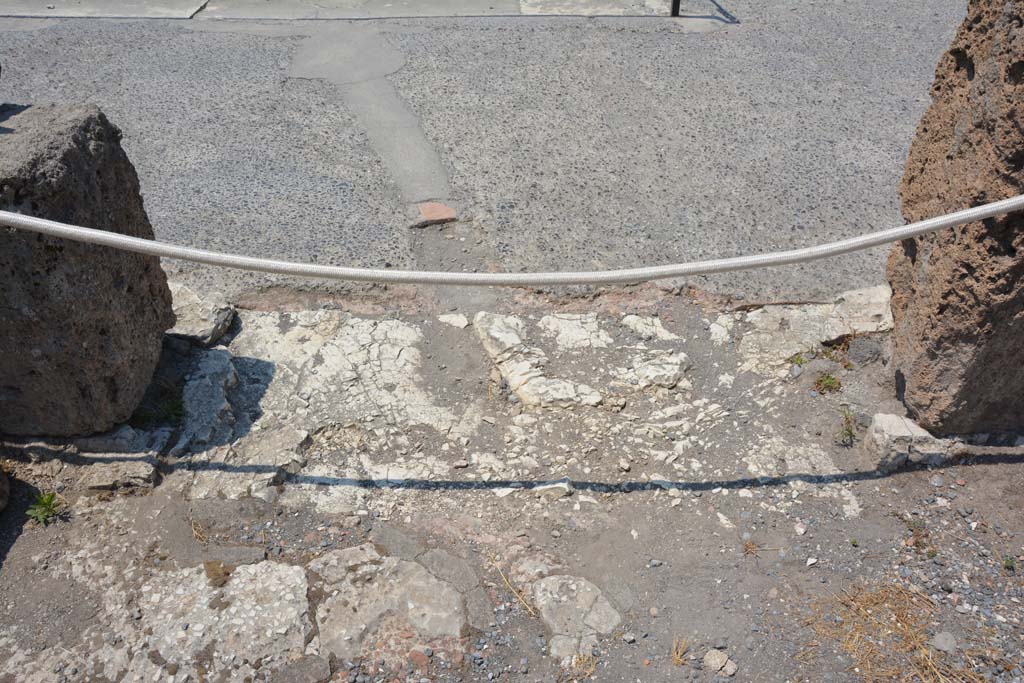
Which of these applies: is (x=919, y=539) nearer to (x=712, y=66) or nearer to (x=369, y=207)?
(x=369, y=207)

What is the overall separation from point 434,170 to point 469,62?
5.82 ft

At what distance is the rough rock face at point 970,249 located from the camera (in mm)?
2955

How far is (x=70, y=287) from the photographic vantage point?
303 cm

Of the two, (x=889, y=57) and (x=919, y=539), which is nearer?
(x=919, y=539)

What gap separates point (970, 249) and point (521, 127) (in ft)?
11.5

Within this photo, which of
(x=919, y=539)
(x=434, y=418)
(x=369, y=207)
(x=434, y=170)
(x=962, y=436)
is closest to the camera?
(x=919, y=539)

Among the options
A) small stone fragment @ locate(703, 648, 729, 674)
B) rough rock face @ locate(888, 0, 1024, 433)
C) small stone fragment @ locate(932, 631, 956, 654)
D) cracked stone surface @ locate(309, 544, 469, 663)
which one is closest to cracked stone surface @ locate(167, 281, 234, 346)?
cracked stone surface @ locate(309, 544, 469, 663)

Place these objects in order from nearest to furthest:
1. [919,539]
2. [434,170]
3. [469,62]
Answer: [919,539], [434,170], [469,62]

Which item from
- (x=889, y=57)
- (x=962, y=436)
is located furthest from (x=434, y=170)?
(x=889, y=57)

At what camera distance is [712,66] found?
680 centimetres

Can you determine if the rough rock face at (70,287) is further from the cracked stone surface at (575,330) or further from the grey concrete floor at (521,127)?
the cracked stone surface at (575,330)

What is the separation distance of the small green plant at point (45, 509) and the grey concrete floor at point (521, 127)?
1.55 meters

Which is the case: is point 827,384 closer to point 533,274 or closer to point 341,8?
point 533,274

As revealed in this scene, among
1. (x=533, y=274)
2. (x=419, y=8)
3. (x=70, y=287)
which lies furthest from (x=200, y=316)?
(x=419, y=8)
